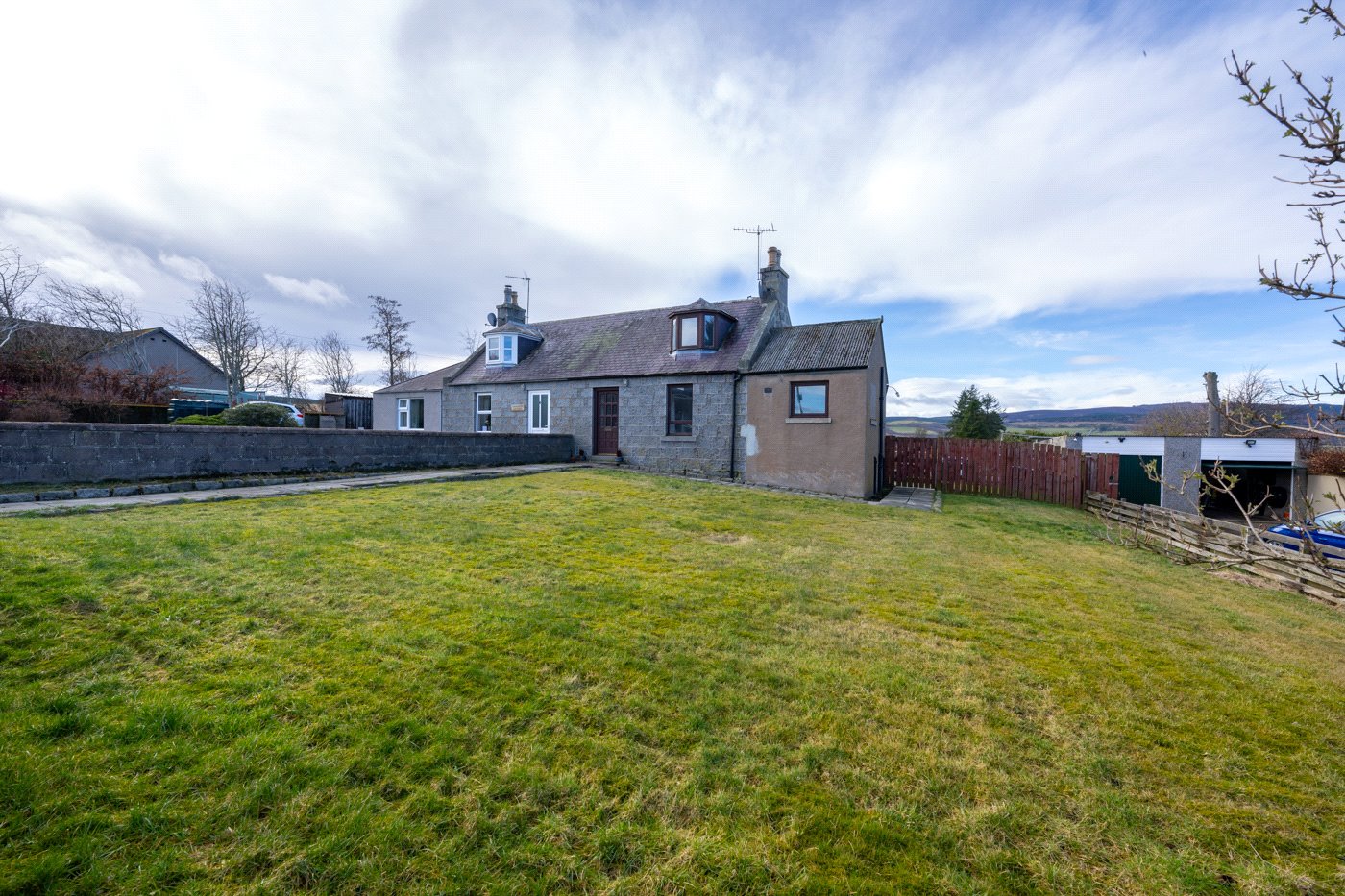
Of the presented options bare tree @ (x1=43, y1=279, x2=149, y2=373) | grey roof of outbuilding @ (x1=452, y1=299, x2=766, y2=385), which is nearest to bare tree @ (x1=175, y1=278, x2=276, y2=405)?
bare tree @ (x1=43, y1=279, x2=149, y2=373)

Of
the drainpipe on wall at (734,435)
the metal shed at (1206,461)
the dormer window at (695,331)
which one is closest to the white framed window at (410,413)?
the dormer window at (695,331)

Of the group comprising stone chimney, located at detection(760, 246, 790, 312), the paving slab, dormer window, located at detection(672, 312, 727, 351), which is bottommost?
the paving slab

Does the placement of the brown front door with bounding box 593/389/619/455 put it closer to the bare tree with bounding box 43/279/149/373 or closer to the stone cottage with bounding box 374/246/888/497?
the stone cottage with bounding box 374/246/888/497

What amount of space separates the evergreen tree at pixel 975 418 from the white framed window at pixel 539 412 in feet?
72.6

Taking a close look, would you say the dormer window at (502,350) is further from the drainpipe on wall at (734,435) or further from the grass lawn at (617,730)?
the grass lawn at (617,730)

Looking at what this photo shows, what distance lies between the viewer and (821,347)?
1509 centimetres

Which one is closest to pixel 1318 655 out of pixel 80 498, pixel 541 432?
pixel 80 498

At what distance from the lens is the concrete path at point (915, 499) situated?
12.8 metres

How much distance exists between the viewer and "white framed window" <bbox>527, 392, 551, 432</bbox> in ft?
63.2

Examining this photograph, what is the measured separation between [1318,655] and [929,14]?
8757 mm

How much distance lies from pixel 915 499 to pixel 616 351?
1095cm

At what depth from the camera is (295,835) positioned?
2.08 meters

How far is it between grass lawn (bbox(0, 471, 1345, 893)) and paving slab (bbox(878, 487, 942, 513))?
7110 mm

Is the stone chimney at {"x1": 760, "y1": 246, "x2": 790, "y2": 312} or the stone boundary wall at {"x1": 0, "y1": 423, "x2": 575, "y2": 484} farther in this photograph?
the stone chimney at {"x1": 760, "y1": 246, "x2": 790, "y2": 312}
